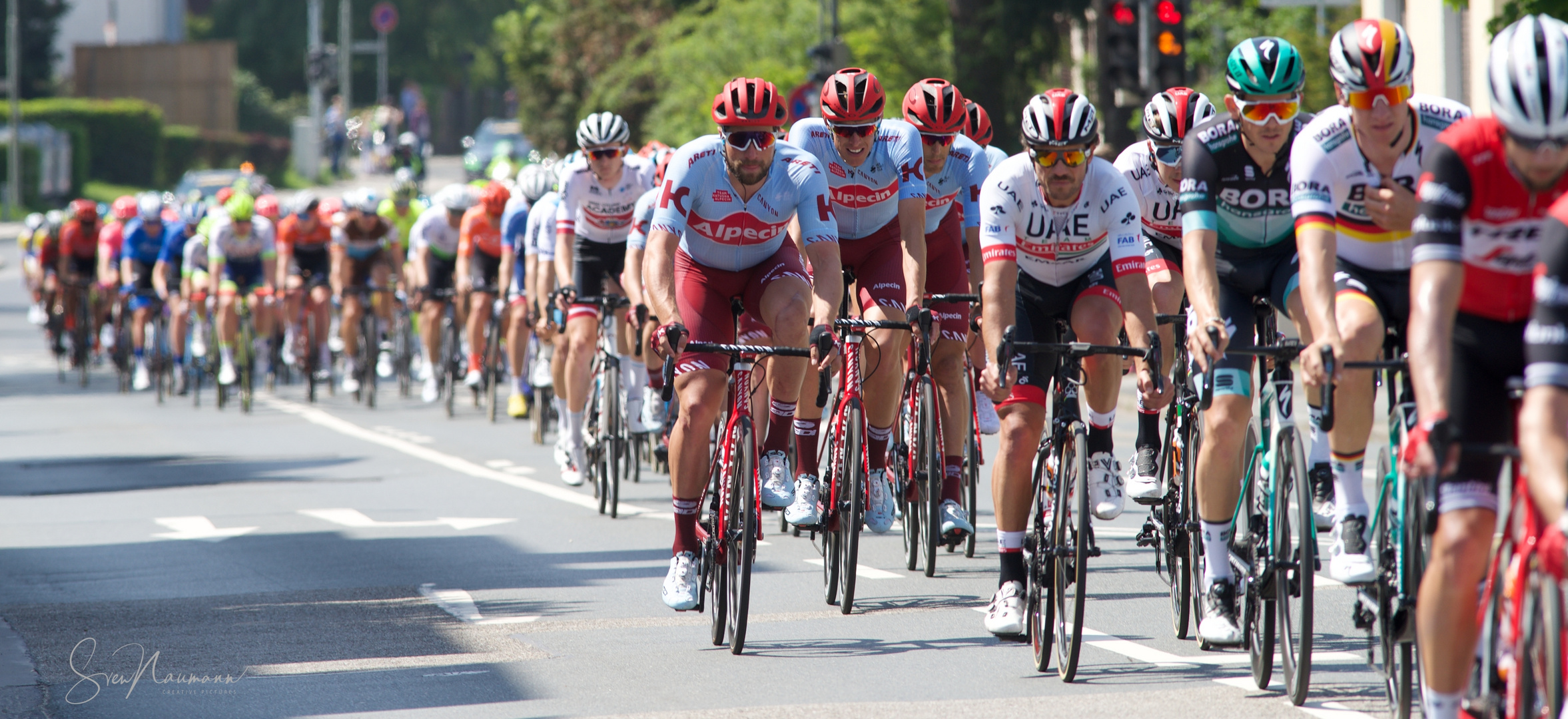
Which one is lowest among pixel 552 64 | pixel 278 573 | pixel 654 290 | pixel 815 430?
pixel 278 573

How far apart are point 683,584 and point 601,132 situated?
5.35m

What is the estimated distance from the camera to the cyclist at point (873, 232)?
8.93 meters

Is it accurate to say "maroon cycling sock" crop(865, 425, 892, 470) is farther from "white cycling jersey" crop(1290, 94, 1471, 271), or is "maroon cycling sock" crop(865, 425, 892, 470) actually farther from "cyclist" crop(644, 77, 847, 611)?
"white cycling jersey" crop(1290, 94, 1471, 271)

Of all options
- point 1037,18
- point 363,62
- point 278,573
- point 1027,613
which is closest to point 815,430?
→ point 1027,613

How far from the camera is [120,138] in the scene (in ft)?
226

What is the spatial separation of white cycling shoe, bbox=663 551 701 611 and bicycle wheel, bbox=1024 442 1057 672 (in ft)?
4.29

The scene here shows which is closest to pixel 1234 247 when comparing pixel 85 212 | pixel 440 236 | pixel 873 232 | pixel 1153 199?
pixel 1153 199

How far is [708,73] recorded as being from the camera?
3006 centimetres

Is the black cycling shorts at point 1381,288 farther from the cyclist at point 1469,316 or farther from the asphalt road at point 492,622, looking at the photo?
the cyclist at point 1469,316

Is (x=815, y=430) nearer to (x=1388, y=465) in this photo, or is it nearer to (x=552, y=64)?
(x=1388, y=465)

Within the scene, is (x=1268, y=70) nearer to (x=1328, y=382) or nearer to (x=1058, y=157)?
(x=1058, y=157)

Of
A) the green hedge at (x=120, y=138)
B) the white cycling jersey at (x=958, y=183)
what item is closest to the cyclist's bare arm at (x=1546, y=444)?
the white cycling jersey at (x=958, y=183)

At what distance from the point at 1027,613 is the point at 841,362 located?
2411 millimetres
